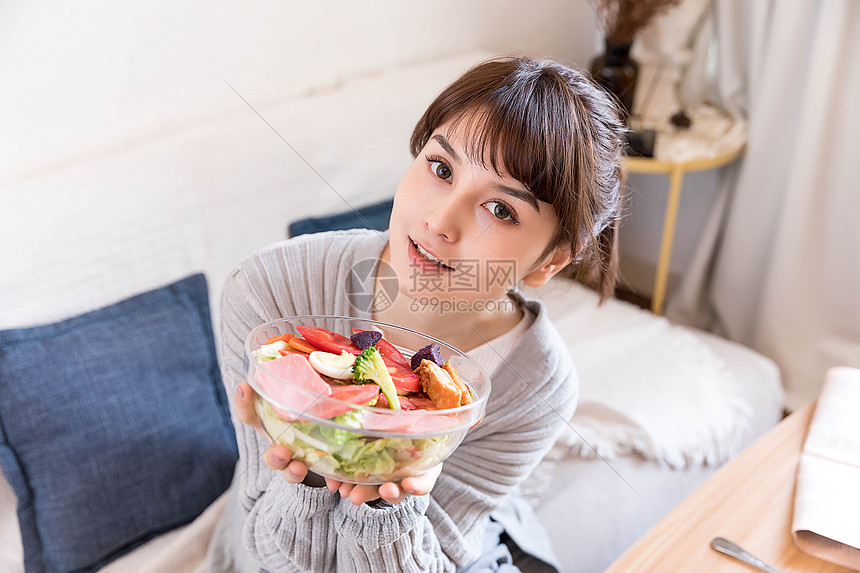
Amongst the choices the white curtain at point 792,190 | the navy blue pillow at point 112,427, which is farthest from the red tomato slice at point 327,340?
the white curtain at point 792,190

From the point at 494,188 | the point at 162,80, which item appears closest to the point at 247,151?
the point at 162,80

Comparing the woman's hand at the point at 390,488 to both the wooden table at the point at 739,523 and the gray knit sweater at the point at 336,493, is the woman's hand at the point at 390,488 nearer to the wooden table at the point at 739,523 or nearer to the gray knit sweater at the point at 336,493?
the gray knit sweater at the point at 336,493

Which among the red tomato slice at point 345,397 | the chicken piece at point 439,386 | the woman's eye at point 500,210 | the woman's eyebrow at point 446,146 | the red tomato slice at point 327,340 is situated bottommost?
the chicken piece at point 439,386

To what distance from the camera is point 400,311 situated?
69cm

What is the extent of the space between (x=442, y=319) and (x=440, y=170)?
0.14 meters

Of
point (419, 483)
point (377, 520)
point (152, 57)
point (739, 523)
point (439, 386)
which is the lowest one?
point (739, 523)

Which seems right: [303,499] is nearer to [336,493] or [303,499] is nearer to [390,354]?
[336,493]

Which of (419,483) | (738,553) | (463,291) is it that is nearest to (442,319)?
(463,291)

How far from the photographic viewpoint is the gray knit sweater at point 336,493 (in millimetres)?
719

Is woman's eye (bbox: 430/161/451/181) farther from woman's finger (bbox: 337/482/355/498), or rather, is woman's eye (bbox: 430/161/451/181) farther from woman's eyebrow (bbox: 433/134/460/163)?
woman's finger (bbox: 337/482/355/498)

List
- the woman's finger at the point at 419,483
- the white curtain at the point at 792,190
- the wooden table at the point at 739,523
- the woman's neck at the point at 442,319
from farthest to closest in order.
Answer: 1. the white curtain at the point at 792,190
2. the wooden table at the point at 739,523
3. the woman's neck at the point at 442,319
4. the woman's finger at the point at 419,483

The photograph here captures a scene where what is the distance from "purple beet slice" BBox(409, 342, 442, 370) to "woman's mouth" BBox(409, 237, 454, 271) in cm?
8

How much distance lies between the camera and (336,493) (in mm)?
714

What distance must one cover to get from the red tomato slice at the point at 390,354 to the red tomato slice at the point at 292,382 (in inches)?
2.3
